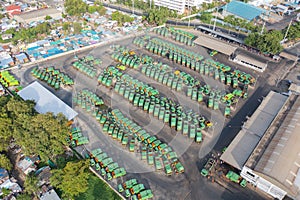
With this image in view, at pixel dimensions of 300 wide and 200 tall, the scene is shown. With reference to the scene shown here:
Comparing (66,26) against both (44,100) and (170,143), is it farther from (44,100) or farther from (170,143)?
(170,143)

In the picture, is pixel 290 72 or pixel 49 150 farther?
pixel 290 72

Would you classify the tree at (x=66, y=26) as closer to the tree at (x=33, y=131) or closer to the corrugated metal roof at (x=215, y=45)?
the corrugated metal roof at (x=215, y=45)

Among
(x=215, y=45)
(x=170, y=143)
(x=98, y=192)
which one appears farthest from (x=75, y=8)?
(x=98, y=192)

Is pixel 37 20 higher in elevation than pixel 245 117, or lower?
higher

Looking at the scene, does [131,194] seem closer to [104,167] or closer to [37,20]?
[104,167]

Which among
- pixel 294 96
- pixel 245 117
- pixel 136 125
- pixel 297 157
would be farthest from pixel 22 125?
pixel 294 96

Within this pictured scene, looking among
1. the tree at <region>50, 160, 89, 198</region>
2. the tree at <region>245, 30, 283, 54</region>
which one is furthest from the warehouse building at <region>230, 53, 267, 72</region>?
the tree at <region>50, 160, 89, 198</region>
